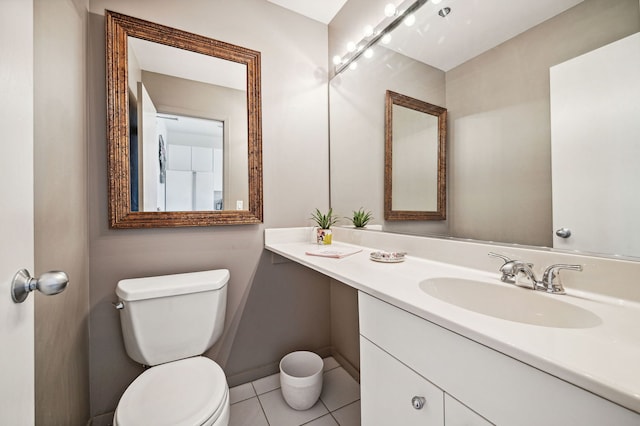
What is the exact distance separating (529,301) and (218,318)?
49.0 inches

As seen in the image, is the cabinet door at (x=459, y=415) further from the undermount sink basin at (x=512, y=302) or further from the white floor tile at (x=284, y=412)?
the white floor tile at (x=284, y=412)

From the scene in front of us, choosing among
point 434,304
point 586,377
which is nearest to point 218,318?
point 434,304

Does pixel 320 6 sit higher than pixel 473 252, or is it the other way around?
pixel 320 6

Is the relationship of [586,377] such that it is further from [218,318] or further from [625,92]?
[218,318]

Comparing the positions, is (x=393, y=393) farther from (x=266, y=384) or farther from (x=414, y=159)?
(x=266, y=384)

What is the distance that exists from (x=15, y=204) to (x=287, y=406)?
1.45 m

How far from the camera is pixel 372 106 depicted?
1.62 meters

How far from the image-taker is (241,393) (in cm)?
153

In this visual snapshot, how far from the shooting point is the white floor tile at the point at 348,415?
1334 mm

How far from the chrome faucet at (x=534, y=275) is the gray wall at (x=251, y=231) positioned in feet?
3.97

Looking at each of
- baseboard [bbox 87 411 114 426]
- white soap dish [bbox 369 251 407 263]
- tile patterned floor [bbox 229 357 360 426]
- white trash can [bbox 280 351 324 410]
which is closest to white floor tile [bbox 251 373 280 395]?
tile patterned floor [bbox 229 357 360 426]

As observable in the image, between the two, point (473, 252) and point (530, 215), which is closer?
point (530, 215)

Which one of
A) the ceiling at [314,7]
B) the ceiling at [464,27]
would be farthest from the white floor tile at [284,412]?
the ceiling at [314,7]

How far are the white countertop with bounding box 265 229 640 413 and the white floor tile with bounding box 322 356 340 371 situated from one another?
1169 millimetres
